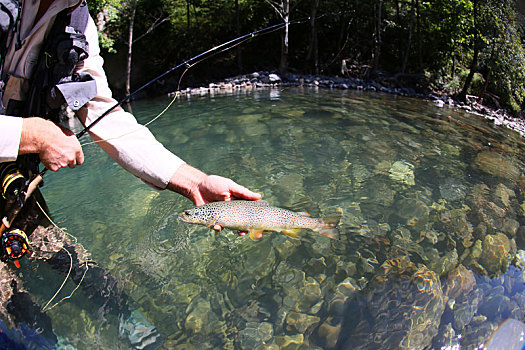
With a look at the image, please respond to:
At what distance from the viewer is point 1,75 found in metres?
2.44

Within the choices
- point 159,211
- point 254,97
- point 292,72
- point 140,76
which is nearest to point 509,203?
point 159,211

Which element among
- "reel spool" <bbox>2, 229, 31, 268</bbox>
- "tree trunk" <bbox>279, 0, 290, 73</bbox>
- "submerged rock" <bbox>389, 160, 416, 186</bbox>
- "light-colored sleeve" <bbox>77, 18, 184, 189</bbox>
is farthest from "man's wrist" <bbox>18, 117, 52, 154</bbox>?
"tree trunk" <bbox>279, 0, 290, 73</bbox>

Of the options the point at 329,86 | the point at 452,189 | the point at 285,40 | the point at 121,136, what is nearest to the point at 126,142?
the point at 121,136

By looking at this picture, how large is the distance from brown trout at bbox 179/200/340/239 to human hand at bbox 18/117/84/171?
3.27ft

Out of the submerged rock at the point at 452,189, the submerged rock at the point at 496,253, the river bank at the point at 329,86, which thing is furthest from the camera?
the river bank at the point at 329,86

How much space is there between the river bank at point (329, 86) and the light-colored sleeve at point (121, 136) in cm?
1384

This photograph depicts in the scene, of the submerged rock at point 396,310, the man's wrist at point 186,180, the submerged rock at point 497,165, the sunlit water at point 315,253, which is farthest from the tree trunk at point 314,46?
the man's wrist at point 186,180

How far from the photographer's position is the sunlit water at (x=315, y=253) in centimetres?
305

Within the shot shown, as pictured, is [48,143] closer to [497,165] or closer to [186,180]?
[186,180]

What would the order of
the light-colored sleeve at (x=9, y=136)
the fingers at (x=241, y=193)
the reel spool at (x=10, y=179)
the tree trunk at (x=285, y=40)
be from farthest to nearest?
1. the tree trunk at (x=285, y=40)
2. the fingers at (x=241, y=193)
3. the reel spool at (x=10, y=179)
4. the light-colored sleeve at (x=9, y=136)

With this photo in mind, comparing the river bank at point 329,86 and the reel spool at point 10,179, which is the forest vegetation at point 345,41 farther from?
the reel spool at point 10,179

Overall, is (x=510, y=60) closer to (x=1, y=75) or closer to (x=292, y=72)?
(x=292, y=72)

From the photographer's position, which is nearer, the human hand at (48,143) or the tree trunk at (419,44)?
the human hand at (48,143)

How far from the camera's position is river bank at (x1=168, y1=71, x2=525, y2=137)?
15047mm
